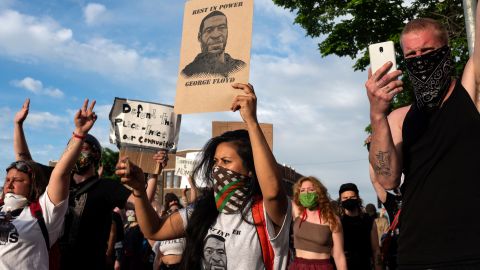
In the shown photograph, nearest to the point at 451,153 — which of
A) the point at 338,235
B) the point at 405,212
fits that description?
the point at 405,212

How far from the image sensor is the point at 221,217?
2881 mm

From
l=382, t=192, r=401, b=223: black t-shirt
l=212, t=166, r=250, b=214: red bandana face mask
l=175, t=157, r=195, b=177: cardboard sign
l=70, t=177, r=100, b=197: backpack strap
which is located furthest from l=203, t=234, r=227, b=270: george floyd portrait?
l=175, t=157, r=195, b=177: cardboard sign

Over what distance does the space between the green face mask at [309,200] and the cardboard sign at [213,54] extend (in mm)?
2970

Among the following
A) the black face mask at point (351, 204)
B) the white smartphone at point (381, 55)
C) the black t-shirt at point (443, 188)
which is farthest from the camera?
the black face mask at point (351, 204)

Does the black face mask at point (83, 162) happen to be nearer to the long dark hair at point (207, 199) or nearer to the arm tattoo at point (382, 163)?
the long dark hair at point (207, 199)

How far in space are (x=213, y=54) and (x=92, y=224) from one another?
4.92 feet

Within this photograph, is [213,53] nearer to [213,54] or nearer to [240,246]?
[213,54]

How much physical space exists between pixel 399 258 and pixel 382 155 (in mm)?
489

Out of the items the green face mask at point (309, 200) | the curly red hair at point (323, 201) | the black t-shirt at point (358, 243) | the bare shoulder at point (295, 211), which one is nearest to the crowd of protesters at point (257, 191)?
the curly red hair at point (323, 201)

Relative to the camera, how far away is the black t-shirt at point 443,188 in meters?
2.22

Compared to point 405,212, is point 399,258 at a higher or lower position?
lower

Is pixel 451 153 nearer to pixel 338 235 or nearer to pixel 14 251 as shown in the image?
pixel 14 251

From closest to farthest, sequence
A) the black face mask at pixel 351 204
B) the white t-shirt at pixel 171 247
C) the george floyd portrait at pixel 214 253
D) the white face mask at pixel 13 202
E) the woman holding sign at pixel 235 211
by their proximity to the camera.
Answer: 1. the woman holding sign at pixel 235 211
2. the george floyd portrait at pixel 214 253
3. the white face mask at pixel 13 202
4. the black face mask at pixel 351 204
5. the white t-shirt at pixel 171 247

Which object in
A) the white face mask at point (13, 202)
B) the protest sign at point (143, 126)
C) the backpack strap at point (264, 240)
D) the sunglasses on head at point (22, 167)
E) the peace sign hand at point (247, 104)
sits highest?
the protest sign at point (143, 126)
